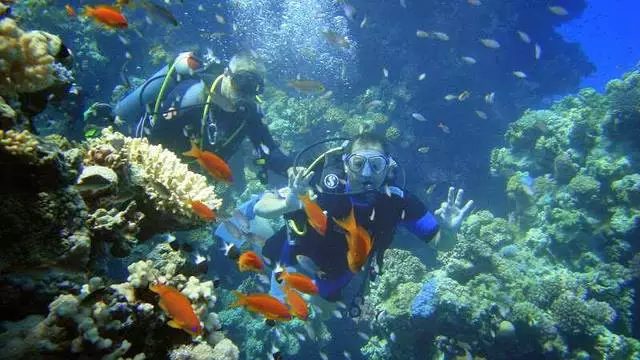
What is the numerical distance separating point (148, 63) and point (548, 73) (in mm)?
19145

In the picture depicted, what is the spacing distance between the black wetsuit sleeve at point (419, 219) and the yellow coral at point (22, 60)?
4860 mm

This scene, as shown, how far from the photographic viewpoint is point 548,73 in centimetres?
1897

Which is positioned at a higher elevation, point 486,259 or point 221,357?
point 486,259

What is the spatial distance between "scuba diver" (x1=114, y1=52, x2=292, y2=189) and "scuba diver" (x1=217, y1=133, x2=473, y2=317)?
32.8 inches

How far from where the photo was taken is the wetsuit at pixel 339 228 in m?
5.61

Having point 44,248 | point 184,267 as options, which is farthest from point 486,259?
point 44,248

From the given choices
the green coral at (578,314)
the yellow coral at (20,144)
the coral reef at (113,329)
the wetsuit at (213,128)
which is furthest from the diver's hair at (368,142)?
the green coral at (578,314)

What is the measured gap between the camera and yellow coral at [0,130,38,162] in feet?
5.98

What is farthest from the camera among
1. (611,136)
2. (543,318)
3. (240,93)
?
(611,136)

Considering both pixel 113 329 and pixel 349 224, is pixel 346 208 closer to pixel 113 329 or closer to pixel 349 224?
pixel 349 224

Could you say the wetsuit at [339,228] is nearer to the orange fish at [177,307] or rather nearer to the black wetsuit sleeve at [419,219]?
the black wetsuit sleeve at [419,219]

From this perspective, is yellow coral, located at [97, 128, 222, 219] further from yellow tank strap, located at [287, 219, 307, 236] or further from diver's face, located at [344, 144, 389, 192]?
diver's face, located at [344, 144, 389, 192]

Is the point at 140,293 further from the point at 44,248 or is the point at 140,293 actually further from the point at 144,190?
the point at 144,190

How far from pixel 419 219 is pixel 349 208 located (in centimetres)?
128
